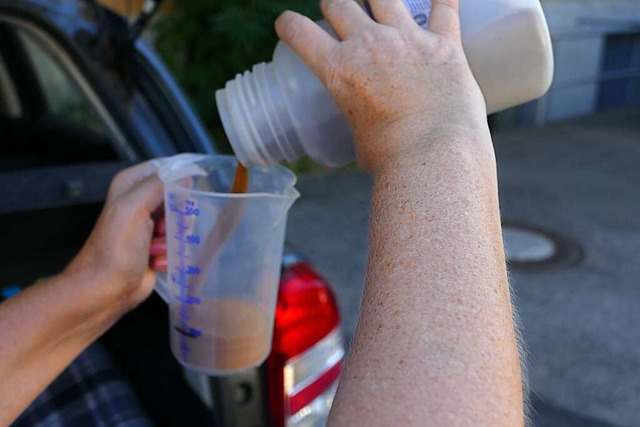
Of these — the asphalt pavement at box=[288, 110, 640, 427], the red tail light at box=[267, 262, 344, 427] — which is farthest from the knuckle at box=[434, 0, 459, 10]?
the asphalt pavement at box=[288, 110, 640, 427]

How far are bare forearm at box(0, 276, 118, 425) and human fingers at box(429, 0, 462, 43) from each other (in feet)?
2.35

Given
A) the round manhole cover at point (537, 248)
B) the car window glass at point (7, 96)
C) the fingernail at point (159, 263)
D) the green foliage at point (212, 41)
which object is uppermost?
the fingernail at point (159, 263)

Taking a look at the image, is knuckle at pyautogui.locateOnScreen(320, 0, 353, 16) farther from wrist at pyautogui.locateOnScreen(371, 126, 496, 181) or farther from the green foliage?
the green foliage

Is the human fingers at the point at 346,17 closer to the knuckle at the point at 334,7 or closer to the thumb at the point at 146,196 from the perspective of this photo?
the knuckle at the point at 334,7

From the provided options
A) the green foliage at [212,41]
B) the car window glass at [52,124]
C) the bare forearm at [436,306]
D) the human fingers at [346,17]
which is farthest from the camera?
the green foliage at [212,41]

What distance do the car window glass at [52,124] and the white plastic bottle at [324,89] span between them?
1.14m

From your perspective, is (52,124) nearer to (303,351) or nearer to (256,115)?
(303,351)

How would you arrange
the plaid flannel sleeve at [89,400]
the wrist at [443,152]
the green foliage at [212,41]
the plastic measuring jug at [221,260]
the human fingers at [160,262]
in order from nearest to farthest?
the wrist at [443,152] → the plastic measuring jug at [221,260] → the human fingers at [160,262] → the plaid flannel sleeve at [89,400] → the green foliage at [212,41]

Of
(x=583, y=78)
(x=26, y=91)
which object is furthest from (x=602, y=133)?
(x=26, y=91)

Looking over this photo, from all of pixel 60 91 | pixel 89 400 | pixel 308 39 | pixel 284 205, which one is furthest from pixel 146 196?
pixel 60 91

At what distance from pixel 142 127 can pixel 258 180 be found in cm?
90

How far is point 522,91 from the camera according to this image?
1.16m

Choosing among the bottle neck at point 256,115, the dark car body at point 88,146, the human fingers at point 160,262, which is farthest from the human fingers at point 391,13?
the dark car body at point 88,146

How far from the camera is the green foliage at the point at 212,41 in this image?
6.55 meters
